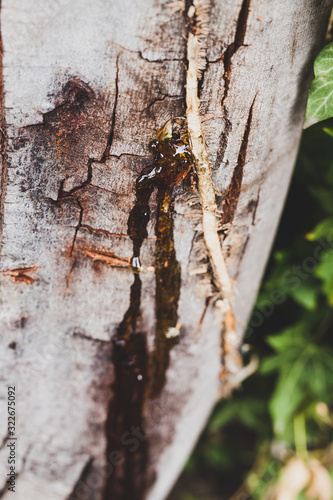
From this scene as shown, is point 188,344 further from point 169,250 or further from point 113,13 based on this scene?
point 113,13

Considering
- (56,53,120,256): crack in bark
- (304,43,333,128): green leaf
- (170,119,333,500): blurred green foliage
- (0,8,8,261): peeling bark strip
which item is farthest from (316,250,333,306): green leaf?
(0,8,8,261): peeling bark strip

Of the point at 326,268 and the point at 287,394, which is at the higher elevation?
the point at 326,268

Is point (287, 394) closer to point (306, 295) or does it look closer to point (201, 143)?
point (306, 295)

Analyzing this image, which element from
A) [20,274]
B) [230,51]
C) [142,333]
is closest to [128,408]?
[142,333]

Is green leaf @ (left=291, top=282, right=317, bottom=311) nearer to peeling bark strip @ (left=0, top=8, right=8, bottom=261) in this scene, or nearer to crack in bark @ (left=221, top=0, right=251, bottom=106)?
crack in bark @ (left=221, top=0, right=251, bottom=106)

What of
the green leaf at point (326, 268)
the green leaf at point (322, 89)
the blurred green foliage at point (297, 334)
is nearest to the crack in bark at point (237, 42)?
the green leaf at point (322, 89)

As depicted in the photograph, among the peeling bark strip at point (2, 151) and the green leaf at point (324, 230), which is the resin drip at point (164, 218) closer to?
the peeling bark strip at point (2, 151)
